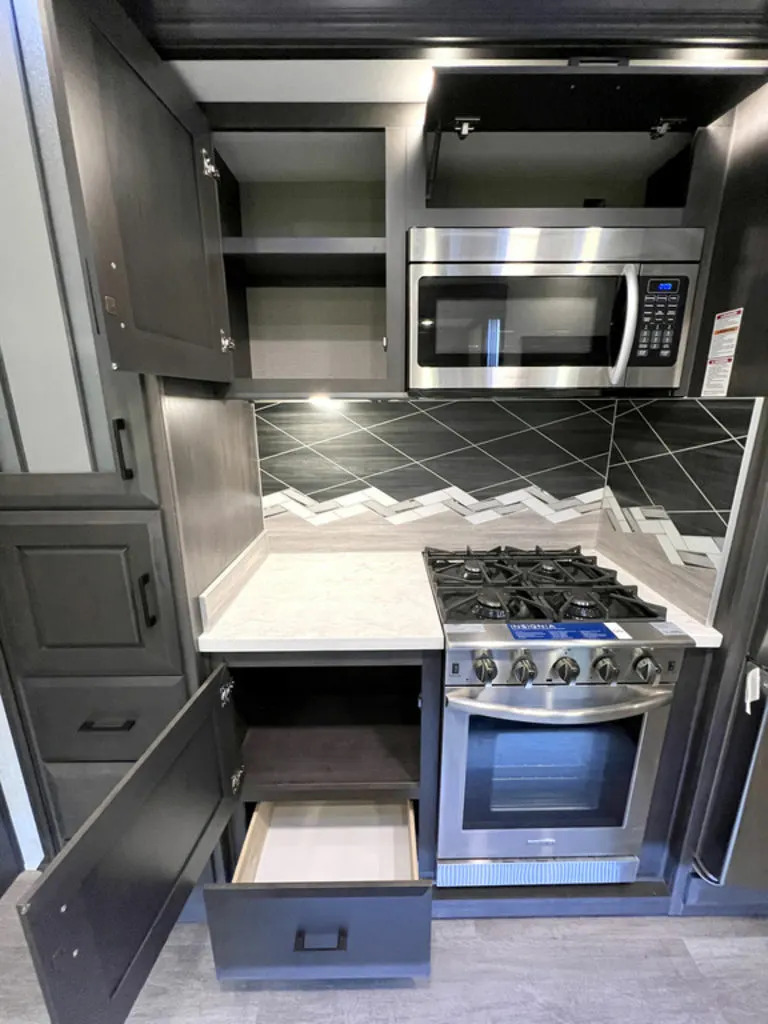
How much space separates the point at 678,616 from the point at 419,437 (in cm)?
99

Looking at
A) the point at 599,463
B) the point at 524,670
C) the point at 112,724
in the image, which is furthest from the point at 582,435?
the point at 112,724

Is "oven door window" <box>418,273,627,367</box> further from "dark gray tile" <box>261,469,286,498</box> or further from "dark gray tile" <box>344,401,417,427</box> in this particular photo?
"dark gray tile" <box>261,469,286,498</box>

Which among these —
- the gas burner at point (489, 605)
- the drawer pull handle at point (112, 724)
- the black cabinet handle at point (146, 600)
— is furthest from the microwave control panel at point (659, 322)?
the drawer pull handle at point (112, 724)

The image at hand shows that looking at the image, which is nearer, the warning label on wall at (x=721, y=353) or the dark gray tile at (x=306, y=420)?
the warning label on wall at (x=721, y=353)

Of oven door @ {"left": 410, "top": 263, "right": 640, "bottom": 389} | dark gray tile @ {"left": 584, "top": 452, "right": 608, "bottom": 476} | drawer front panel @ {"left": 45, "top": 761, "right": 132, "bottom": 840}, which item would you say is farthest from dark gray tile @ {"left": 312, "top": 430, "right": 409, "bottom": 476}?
drawer front panel @ {"left": 45, "top": 761, "right": 132, "bottom": 840}

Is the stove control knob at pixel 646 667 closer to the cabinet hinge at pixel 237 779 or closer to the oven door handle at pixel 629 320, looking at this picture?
the oven door handle at pixel 629 320

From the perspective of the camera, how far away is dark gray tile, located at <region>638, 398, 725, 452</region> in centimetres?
112

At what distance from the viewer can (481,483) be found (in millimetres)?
1634

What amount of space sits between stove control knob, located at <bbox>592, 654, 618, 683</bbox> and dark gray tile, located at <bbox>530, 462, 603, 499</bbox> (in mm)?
743

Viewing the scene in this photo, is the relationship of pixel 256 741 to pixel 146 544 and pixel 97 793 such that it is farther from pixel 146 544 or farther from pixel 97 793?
pixel 146 544

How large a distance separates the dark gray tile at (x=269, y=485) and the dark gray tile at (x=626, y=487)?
125 cm

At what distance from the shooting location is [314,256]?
1.14 metres

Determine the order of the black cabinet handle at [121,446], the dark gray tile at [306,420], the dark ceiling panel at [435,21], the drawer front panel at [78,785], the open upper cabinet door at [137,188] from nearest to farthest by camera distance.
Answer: the open upper cabinet door at [137,188], the dark ceiling panel at [435,21], the black cabinet handle at [121,446], the drawer front panel at [78,785], the dark gray tile at [306,420]

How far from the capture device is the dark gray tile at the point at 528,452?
5.24 feet
